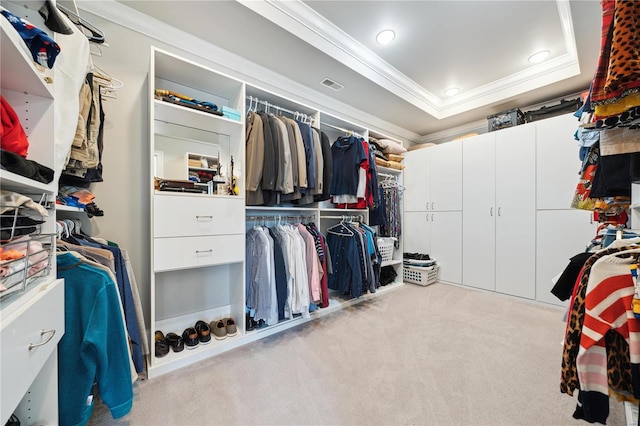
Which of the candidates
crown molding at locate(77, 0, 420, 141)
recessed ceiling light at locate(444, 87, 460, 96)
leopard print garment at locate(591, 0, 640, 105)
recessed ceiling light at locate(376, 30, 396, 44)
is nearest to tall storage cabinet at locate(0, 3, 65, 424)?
crown molding at locate(77, 0, 420, 141)

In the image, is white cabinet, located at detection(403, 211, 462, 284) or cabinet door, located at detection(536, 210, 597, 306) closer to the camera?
cabinet door, located at detection(536, 210, 597, 306)

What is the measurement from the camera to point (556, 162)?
2.62 metres

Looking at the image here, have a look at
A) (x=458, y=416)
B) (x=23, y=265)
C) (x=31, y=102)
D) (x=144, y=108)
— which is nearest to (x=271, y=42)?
(x=144, y=108)

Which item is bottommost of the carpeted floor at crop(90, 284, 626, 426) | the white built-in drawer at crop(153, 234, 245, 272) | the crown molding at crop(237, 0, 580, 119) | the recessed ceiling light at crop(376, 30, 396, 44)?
the carpeted floor at crop(90, 284, 626, 426)

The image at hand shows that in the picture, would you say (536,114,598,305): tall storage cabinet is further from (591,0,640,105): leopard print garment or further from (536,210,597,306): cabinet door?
(591,0,640,105): leopard print garment

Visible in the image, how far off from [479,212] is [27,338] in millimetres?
3872

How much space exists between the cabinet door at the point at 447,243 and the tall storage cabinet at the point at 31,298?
12.5 ft

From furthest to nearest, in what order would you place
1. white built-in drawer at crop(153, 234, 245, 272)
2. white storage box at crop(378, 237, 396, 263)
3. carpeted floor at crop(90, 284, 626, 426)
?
1. white storage box at crop(378, 237, 396, 263)
2. white built-in drawer at crop(153, 234, 245, 272)
3. carpeted floor at crop(90, 284, 626, 426)

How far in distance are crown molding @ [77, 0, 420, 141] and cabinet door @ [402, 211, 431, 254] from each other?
1.83 meters

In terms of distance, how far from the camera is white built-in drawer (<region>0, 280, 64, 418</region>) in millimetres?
519

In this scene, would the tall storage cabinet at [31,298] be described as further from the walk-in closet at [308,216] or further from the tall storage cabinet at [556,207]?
the tall storage cabinet at [556,207]

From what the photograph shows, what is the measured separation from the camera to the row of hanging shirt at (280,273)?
191 centimetres

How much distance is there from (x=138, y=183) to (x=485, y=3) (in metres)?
2.98

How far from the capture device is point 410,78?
2.80 meters
